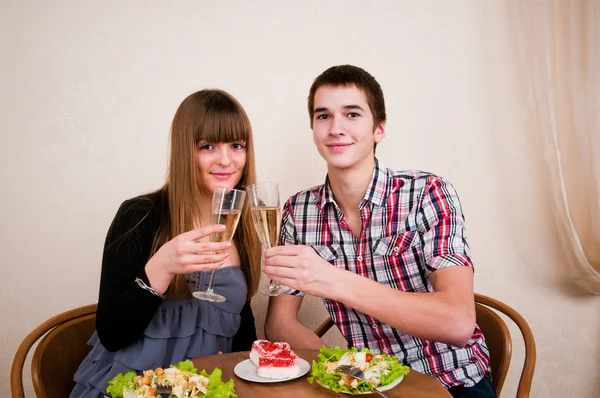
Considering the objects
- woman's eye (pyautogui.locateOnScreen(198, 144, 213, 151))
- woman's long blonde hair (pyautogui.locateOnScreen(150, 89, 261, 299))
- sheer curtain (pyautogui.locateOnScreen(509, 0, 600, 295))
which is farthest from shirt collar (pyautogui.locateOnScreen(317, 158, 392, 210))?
sheer curtain (pyautogui.locateOnScreen(509, 0, 600, 295))

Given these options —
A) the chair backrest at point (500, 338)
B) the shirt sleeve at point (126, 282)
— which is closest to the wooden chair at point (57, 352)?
the shirt sleeve at point (126, 282)

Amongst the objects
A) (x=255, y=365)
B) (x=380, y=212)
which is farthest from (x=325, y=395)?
(x=380, y=212)

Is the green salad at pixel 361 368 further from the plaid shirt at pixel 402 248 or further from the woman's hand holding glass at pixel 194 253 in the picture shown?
the plaid shirt at pixel 402 248

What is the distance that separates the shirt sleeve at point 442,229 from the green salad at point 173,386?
0.97m

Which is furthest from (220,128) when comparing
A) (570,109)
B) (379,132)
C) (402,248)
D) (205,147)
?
(570,109)

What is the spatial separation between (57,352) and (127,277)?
0.50 meters

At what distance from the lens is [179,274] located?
198cm

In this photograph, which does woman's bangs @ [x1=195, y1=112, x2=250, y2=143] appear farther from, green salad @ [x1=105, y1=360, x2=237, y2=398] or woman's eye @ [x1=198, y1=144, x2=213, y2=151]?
green salad @ [x1=105, y1=360, x2=237, y2=398]

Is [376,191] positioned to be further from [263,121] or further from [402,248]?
[263,121]

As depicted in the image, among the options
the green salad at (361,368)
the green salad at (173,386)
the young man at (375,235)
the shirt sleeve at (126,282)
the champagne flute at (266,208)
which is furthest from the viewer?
the young man at (375,235)

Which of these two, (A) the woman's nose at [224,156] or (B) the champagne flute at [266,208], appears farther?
(A) the woman's nose at [224,156]

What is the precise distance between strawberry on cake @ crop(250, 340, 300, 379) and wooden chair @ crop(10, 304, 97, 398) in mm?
898

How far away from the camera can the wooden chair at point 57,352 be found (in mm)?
1906

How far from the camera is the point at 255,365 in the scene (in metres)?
1.66
